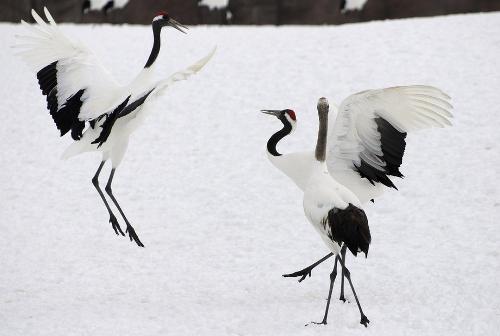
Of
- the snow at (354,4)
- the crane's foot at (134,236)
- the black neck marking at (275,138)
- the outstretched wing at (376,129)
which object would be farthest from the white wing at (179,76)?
the snow at (354,4)

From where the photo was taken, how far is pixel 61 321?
16.6 feet

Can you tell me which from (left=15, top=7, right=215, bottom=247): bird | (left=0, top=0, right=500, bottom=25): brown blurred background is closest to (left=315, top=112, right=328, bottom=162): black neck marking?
(left=15, top=7, right=215, bottom=247): bird

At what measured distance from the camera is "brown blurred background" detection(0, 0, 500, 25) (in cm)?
1516

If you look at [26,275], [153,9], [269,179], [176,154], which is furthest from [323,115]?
[153,9]

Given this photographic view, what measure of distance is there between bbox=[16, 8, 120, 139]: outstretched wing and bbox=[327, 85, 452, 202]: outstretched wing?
1.78 m

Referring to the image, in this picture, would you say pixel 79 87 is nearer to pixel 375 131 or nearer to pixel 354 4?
pixel 375 131

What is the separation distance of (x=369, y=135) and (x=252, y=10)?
10.0 meters

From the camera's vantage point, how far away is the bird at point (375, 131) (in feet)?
17.5

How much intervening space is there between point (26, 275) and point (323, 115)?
2.45 m

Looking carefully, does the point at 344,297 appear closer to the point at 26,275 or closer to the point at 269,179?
the point at 26,275

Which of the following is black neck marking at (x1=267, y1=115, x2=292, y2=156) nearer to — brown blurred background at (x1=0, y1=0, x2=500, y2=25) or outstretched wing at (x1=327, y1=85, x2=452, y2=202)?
outstretched wing at (x1=327, y1=85, x2=452, y2=202)

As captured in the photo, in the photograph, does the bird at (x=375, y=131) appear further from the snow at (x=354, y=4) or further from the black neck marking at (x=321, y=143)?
the snow at (x=354, y=4)

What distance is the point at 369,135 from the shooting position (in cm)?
556

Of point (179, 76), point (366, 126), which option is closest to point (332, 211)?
point (366, 126)
